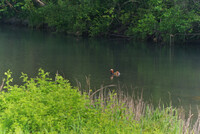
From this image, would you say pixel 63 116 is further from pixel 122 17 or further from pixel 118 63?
pixel 122 17

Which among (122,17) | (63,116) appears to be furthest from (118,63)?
(63,116)

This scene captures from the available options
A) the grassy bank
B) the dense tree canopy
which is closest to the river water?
the dense tree canopy

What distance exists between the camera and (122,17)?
31.4m

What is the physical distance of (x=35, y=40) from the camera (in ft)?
102

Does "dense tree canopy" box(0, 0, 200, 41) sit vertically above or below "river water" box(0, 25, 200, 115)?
above

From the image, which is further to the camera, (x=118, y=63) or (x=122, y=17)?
(x=122, y=17)

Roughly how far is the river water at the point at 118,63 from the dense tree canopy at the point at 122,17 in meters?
1.14

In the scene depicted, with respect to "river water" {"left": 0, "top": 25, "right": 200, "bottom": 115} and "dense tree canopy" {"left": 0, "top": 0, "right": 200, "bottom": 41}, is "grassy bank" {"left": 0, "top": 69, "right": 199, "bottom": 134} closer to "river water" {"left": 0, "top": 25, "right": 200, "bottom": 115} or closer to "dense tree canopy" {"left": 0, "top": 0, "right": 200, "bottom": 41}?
"river water" {"left": 0, "top": 25, "right": 200, "bottom": 115}

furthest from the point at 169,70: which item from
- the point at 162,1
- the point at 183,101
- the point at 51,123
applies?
the point at 51,123

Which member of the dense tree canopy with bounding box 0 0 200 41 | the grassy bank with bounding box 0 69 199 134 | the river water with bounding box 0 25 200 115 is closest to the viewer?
the grassy bank with bounding box 0 69 199 134

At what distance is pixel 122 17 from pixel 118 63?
10.6 meters

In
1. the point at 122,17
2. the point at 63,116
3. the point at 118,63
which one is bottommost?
the point at 118,63

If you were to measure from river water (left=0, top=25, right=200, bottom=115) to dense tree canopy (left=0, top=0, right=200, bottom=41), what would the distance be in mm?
1139

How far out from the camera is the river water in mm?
15773
